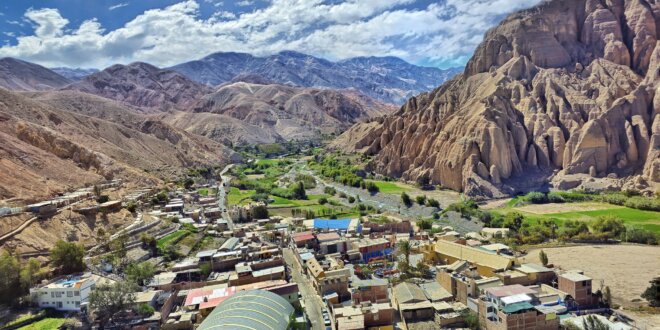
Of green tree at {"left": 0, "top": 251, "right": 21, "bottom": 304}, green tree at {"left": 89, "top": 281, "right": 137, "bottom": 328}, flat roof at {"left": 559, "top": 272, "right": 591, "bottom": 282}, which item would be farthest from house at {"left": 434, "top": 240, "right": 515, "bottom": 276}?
green tree at {"left": 0, "top": 251, "right": 21, "bottom": 304}

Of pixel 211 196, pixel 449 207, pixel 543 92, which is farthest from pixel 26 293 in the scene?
pixel 543 92

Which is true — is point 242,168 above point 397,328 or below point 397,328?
above

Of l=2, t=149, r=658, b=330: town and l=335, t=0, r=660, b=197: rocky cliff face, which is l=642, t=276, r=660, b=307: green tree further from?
l=335, t=0, r=660, b=197: rocky cliff face

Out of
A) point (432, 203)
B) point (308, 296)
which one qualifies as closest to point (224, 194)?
point (432, 203)

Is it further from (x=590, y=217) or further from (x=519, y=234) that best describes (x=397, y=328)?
(x=590, y=217)

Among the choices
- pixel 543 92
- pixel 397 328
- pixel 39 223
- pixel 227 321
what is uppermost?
pixel 543 92
